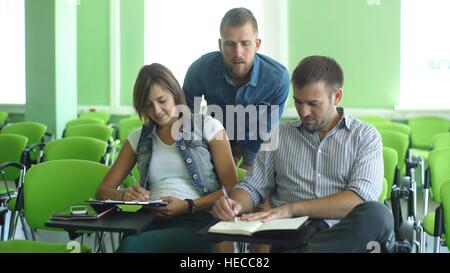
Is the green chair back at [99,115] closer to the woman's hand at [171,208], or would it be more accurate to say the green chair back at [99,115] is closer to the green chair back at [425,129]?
the green chair back at [425,129]

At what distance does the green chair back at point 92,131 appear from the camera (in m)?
5.31

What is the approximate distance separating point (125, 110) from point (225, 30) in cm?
500

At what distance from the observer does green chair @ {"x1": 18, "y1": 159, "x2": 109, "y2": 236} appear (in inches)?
116

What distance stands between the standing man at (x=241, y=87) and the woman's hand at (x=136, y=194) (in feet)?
2.32

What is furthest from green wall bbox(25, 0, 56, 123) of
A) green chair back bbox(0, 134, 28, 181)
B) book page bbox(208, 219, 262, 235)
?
book page bbox(208, 219, 262, 235)

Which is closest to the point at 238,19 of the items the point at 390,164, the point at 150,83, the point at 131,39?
the point at 150,83

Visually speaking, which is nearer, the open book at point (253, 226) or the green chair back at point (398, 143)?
the open book at point (253, 226)

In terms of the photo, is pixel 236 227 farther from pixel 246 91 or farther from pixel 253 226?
pixel 246 91

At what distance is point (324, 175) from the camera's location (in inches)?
92.2

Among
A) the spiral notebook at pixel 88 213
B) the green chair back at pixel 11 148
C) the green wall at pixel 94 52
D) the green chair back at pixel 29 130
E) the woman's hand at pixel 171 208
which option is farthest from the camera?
the green wall at pixel 94 52

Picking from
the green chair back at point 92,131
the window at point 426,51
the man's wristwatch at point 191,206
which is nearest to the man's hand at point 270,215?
the man's wristwatch at point 191,206

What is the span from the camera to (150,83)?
102 inches
